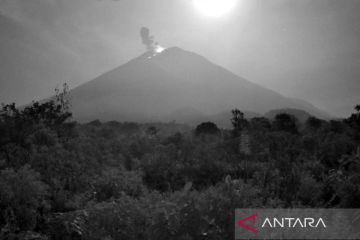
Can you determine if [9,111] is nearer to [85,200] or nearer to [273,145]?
[85,200]

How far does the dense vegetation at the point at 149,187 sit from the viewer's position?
536cm

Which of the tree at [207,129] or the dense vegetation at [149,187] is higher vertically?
the tree at [207,129]

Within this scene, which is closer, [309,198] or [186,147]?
[309,198]

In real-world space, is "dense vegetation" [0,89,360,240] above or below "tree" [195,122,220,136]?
below

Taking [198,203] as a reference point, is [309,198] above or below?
below

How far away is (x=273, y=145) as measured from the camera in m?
15.4

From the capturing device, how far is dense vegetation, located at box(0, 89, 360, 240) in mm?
5359

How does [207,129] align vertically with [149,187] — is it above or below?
above

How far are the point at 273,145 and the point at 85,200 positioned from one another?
10.4 metres

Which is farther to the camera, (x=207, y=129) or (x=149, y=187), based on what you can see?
(x=207, y=129)

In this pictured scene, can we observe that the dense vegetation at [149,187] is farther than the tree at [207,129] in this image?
No

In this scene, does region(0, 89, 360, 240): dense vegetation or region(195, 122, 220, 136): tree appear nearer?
region(0, 89, 360, 240): dense vegetation

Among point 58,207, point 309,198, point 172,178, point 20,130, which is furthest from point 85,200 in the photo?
point 20,130

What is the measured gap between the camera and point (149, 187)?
10.7 metres
